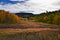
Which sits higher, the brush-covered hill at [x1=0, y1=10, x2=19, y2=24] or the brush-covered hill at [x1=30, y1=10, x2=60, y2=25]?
the brush-covered hill at [x1=0, y1=10, x2=19, y2=24]

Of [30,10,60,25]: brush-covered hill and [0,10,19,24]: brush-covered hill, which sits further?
[30,10,60,25]: brush-covered hill

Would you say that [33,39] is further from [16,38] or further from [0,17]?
[0,17]

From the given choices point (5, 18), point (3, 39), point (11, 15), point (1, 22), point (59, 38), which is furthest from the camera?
point (11, 15)

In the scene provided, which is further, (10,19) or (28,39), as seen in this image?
(10,19)

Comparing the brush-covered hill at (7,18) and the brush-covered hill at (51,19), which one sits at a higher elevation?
the brush-covered hill at (7,18)

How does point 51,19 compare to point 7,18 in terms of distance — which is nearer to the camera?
point 7,18

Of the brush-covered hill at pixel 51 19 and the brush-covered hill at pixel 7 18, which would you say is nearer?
the brush-covered hill at pixel 7 18

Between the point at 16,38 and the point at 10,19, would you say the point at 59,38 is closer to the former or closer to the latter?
the point at 16,38

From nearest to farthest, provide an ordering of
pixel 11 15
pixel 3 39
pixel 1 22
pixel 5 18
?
pixel 3 39
pixel 1 22
pixel 5 18
pixel 11 15

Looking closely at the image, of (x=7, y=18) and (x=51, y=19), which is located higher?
(x=7, y=18)

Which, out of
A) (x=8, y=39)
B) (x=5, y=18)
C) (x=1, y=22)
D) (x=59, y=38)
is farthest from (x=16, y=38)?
(x=5, y=18)

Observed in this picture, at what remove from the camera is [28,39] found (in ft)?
48.8

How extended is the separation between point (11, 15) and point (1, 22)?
14.0ft

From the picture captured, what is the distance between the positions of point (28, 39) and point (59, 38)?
8.60ft
